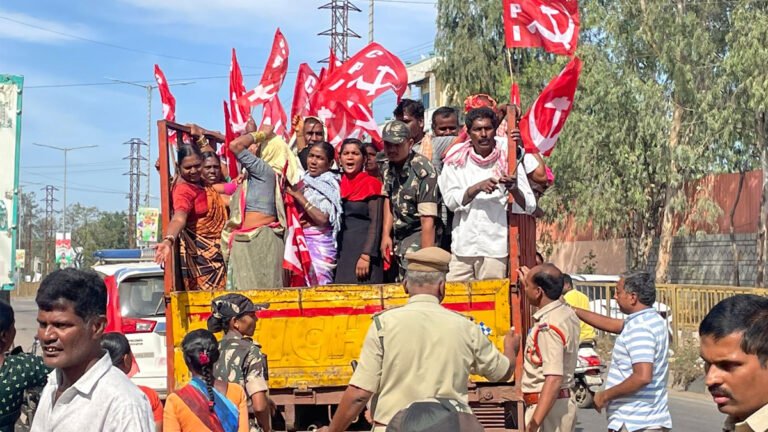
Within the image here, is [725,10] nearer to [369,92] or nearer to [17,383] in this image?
[369,92]

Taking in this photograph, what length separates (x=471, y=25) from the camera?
32031 mm

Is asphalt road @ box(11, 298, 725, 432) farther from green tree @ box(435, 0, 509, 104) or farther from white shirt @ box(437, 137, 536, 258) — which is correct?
green tree @ box(435, 0, 509, 104)

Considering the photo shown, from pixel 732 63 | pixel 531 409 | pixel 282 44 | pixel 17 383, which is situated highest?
pixel 732 63

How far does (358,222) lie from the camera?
7.46 m

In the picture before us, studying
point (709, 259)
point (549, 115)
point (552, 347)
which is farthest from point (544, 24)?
point (709, 259)

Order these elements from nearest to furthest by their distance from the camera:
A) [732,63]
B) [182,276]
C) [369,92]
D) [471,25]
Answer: [182,276] < [369,92] < [732,63] < [471,25]

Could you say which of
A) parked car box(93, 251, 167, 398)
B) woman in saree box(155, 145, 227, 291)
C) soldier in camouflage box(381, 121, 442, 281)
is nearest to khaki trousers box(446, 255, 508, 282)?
soldier in camouflage box(381, 121, 442, 281)

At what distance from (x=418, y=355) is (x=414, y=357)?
2cm

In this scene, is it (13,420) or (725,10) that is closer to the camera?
(13,420)

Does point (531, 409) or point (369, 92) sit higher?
point (369, 92)

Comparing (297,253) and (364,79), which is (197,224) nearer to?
(297,253)

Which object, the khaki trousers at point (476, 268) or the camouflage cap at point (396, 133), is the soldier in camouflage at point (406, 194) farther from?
the khaki trousers at point (476, 268)

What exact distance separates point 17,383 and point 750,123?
20464 mm

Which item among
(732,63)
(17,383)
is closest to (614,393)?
(17,383)
